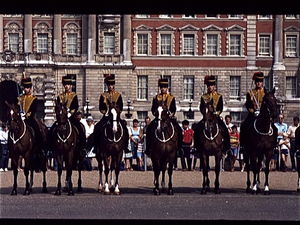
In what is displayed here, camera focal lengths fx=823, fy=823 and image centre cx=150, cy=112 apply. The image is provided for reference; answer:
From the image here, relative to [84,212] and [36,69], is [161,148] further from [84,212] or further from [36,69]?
[36,69]

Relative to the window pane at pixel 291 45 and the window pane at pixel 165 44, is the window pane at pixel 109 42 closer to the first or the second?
the window pane at pixel 165 44

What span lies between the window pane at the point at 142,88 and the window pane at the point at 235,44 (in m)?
6.96

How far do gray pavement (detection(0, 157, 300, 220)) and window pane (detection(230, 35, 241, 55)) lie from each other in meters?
42.3

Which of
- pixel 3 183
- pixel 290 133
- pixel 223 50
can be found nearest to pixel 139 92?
Result: pixel 223 50

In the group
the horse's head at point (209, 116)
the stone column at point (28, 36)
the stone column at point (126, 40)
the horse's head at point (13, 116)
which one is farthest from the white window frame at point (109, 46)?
the horse's head at point (13, 116)

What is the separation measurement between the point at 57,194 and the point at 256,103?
4.62 meters

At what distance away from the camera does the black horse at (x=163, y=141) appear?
55.0 ft

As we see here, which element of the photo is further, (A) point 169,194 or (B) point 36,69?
(B) point 36,69

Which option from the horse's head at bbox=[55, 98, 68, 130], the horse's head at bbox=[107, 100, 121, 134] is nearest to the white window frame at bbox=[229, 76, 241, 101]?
the horse's head at bbox=[107, 100, 121, 134]

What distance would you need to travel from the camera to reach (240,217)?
1255cm

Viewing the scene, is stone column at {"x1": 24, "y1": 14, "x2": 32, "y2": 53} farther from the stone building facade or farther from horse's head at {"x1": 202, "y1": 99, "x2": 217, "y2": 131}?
horse's head at {"x1": 202, "y1": 99, "x2": 217, "y2": 131}

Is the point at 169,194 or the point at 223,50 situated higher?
the point at 223,50

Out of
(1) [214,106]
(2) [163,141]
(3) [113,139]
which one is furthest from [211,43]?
(3) [113,139]

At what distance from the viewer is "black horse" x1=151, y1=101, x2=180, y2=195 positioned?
16766 millimetres
